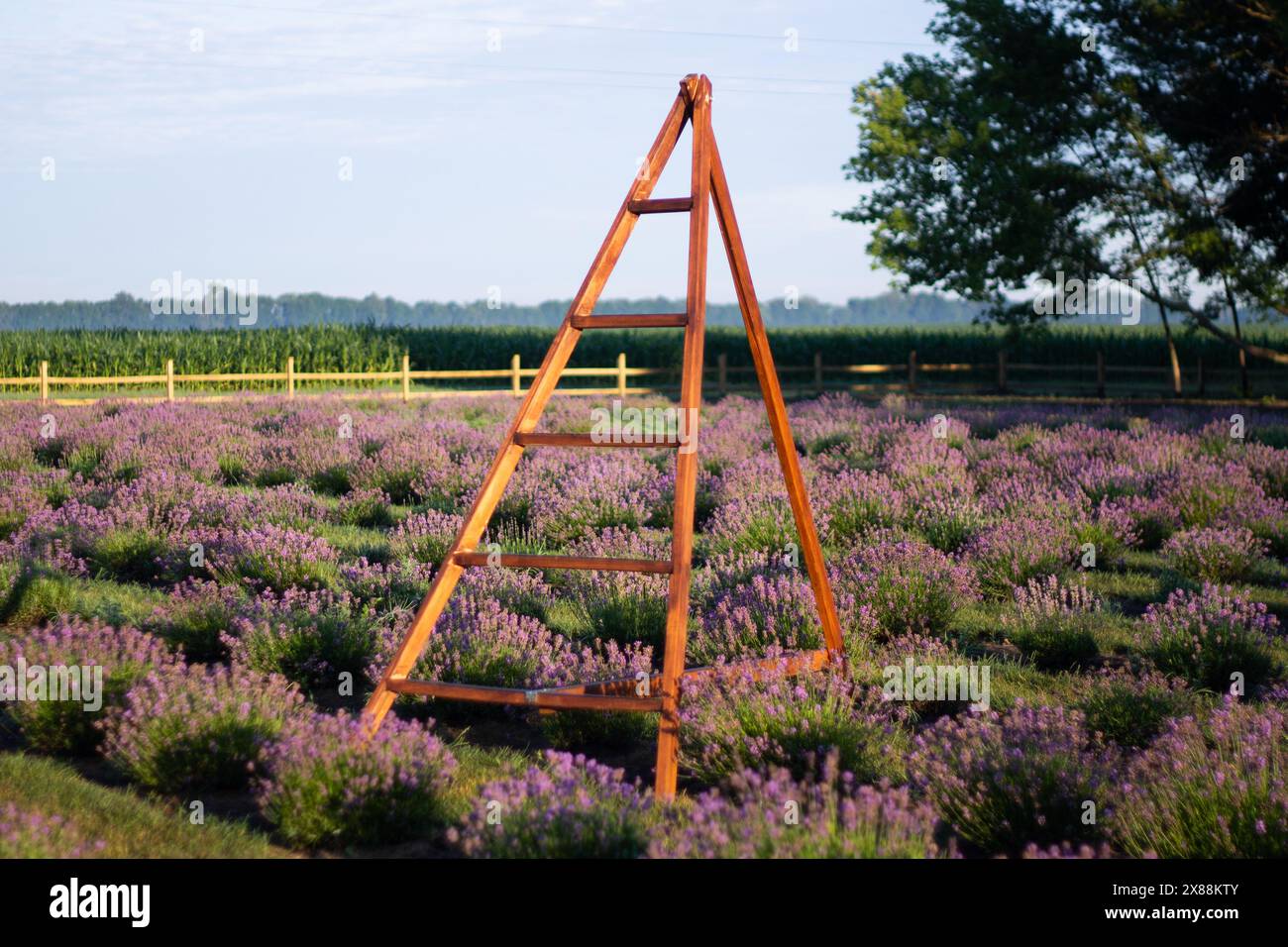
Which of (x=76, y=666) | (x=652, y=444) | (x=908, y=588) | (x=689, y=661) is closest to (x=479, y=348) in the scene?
(x=908, y=588)

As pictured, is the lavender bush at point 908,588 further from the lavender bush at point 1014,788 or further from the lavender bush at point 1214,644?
the lavender bush at point 1014,788

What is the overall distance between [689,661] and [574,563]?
2.07 metres

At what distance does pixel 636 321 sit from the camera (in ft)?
14.6

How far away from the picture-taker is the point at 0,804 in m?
4.10

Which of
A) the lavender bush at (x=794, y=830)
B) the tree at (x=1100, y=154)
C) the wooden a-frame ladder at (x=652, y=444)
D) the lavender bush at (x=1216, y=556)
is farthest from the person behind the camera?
the tree at (x=1100, y=154)

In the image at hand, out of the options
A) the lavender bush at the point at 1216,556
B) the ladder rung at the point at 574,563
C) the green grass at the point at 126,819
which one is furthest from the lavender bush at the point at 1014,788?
the lavender bush at the point at 1216,556

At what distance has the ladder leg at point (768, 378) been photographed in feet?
16.1

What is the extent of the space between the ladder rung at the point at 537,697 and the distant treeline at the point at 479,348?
31.0 m

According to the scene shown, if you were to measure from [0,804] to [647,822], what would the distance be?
2.27 metres

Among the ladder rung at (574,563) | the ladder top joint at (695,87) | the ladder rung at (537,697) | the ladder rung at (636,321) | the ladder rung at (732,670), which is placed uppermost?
the ladder top joint at (695,87)

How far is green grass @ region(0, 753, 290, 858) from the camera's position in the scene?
386 centimetres

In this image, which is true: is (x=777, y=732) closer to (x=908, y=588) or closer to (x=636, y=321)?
(x=636, y=321)

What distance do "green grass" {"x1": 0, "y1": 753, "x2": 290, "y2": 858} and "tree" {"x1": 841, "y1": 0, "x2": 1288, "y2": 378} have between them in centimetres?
2790

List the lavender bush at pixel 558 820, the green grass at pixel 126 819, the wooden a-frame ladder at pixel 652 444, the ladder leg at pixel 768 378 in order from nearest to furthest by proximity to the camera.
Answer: the lavender bush at pixel 558 820, the green grass at pixel 126 819, the wooden a-frame ladder at pixel 652 444, the ladder leg at pixel 768 378
